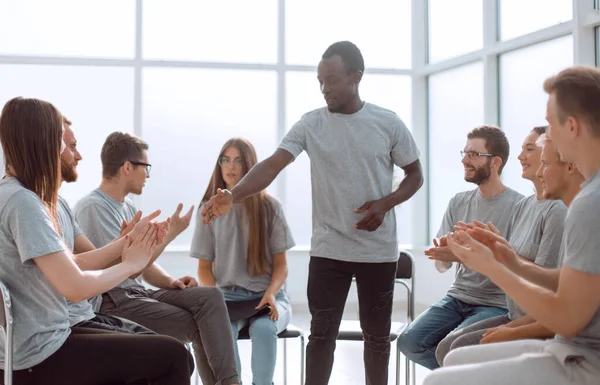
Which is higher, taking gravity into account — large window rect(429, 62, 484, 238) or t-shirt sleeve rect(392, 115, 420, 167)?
large window rect(429, 62, 484, 238)

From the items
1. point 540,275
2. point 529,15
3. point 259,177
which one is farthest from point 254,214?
point 529,15

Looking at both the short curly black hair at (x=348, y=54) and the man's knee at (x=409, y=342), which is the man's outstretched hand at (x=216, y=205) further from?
the man's knee at (x=409, y=342)

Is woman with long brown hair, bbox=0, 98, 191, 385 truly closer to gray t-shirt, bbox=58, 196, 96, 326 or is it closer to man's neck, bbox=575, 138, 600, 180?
gray t-shirt, bbox=58, 196, 96, 326

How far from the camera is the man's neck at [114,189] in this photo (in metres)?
3.26

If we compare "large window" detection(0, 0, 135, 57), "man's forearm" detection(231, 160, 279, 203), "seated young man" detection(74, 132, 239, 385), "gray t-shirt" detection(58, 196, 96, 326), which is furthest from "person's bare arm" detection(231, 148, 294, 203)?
"large window" detection(0, 0, 135, 57)

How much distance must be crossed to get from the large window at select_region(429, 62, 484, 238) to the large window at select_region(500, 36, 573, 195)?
1.18 feet

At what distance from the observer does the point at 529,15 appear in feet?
19.7

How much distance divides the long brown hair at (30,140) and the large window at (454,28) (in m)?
5.22

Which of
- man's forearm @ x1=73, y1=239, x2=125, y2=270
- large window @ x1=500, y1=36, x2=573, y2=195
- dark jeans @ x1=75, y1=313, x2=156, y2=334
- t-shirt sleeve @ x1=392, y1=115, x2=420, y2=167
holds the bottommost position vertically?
dark jeans @ x1=75, y1=313, x2=156, y2=334

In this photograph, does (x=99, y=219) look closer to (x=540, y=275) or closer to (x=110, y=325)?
(x=110, y=325)

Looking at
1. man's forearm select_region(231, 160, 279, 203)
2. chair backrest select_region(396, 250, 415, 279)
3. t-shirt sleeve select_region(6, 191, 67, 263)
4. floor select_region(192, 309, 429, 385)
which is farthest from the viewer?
floor select_region(192, 309, 429, 385)

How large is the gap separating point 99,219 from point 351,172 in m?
1.06

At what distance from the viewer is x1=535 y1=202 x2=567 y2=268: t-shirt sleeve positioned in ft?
8.45

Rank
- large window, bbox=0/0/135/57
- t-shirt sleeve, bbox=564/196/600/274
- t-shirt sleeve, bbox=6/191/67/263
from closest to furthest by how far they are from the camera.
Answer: t-shirt sleeve, bbox=564/196/600/274
t-shirt sleeve, bbox=6/191/67/263
large window, bbox=0/0/135/57
